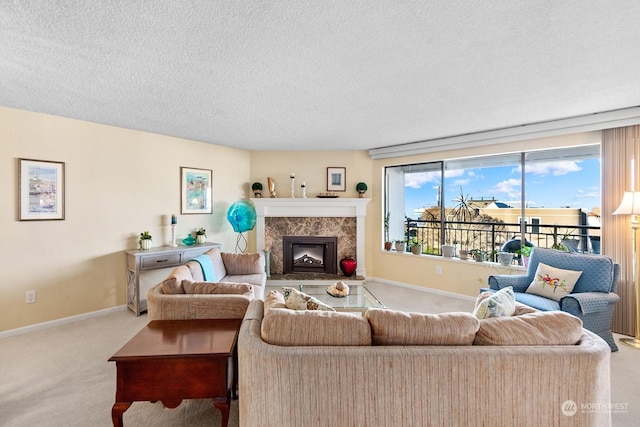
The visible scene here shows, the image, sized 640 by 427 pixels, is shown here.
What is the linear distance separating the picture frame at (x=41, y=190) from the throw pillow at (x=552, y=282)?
17.6ft

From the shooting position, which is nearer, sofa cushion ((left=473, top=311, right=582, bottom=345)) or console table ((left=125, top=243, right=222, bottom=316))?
sofa cushion ((left=473, top=311, right=582, bottom=345))

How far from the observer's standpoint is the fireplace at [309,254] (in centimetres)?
514

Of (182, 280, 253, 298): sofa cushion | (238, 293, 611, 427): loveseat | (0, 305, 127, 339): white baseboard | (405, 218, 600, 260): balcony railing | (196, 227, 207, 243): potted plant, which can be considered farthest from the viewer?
(196, 227, 207, 243): potted plant

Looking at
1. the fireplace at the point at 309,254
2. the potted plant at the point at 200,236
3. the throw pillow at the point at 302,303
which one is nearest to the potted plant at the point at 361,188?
the fireplace at the point at 309,254

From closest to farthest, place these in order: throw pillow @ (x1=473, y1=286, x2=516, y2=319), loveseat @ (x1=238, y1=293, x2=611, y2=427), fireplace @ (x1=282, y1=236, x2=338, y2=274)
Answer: loveseat @ (x1=238, y1=293, x2=611, y2=427) → throw pillow @ (x1=473, y1=286, x2=516, y2=319) → fireplace @ (x1=282, y1=236, x2=338, y2=274)

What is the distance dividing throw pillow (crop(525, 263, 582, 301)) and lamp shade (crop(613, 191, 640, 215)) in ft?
2.68

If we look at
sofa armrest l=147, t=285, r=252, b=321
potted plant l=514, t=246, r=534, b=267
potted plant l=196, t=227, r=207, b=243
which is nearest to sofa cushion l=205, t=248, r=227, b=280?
potted plant l=196, t=227, r=207, b=243

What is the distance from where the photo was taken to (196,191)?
449 centimetres

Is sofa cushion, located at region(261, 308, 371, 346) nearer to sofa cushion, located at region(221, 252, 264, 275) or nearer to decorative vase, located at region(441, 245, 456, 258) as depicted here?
sofa cushion, located at region(221, 252, 264, 275)

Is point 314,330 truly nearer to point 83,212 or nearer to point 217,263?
point 217,263

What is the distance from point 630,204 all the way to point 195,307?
4252mm

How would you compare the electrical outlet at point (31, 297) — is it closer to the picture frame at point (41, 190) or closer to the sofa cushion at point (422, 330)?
the picture frame at point (41, 190)

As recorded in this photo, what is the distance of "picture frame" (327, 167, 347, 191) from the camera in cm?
517

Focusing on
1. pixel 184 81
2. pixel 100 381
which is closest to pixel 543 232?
pixel 184 81
